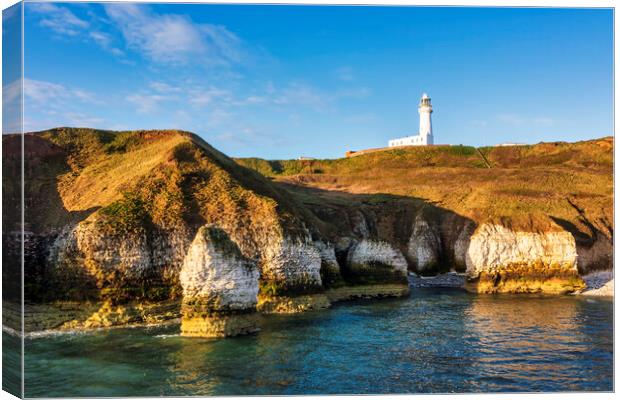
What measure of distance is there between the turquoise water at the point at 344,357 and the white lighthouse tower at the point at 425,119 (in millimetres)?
97314

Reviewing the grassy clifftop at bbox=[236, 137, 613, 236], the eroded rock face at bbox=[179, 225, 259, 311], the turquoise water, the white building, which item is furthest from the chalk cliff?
the white building

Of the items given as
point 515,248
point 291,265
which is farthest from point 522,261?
point 291,265

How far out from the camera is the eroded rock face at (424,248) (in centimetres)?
6153

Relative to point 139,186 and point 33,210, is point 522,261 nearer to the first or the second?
point 139,186

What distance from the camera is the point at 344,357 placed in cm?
2373

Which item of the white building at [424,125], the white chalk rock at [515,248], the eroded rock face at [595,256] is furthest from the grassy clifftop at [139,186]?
the white building at [424,125]

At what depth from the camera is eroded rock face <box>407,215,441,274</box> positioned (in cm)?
6153

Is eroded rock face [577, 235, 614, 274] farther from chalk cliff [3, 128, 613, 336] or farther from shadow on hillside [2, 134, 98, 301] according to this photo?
shadow on hillside [2, 134, 98, 301]

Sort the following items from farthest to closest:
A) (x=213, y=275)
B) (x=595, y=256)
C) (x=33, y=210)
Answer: (x=595, y=256)
(x=33, y=210)
(x=213, y=275)

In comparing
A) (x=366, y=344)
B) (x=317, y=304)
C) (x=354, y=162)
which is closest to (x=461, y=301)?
(x=317, y=304)

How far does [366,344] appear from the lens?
26.5m

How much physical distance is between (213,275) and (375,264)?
72.1 ft

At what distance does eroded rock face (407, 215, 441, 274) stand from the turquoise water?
25951mm

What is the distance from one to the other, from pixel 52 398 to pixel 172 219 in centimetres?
2079
